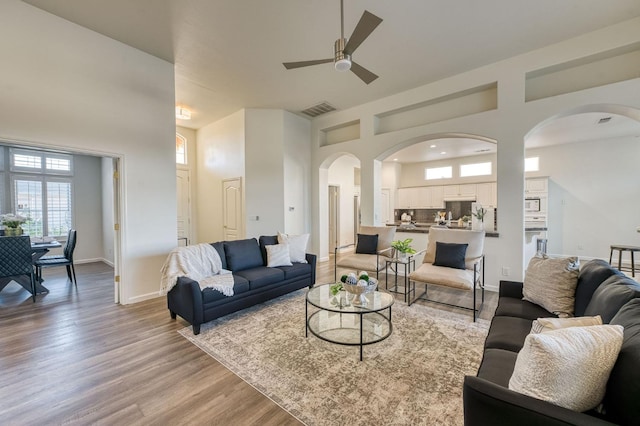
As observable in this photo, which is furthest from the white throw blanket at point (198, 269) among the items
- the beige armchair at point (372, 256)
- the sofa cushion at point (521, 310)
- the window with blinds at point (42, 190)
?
the window with blinds at point (42, 190)

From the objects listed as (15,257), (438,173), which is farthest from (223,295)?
(438,173)

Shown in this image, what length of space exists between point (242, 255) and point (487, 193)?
26.0 ft

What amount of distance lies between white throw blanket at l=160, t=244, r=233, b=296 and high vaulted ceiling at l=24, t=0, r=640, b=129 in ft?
9.35

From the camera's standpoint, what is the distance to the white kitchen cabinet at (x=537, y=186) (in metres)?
7.43

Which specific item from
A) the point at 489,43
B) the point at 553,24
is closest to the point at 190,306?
the point at 489,43

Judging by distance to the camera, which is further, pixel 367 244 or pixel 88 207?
pixel 88 207

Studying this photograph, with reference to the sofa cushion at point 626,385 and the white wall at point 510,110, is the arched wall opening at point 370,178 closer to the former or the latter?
the white wall at point 510,110

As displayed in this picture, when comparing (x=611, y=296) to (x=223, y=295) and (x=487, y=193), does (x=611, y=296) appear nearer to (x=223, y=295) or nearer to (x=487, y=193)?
(x=223, y=295)

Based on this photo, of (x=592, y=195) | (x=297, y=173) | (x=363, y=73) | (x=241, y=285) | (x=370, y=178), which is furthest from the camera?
(x=592, y=195)

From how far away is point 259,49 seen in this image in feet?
12.4

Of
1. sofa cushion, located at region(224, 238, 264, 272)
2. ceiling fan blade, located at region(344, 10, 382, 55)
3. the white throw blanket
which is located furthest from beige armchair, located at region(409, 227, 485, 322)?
ceiling fan blade, located at region(344, 10, 382, 55)

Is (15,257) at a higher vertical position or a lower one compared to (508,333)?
Result: higher

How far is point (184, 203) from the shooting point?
7.04 meters

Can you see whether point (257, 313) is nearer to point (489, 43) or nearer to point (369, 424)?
point (369, 424)
